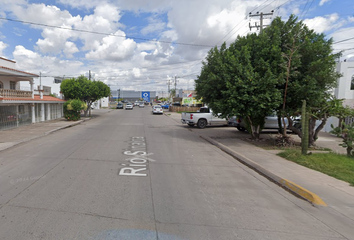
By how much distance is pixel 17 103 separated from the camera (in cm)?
1747

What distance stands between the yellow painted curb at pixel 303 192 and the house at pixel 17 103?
16.7 metres

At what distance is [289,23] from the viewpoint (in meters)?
10.9

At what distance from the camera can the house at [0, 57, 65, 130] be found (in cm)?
1627

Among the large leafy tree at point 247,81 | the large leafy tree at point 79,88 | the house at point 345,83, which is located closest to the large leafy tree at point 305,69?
the large leafy tree at point 247,81

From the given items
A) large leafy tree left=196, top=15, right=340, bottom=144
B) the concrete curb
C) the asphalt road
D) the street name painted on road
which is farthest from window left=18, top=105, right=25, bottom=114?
the concrete curb

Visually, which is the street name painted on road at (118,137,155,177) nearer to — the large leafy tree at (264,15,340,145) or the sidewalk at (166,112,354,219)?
the sidewalk at (166,112,354,219)

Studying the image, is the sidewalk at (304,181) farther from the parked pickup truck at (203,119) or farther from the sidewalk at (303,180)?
the parked pickup truck at (203,119)

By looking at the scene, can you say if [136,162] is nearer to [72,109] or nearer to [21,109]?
[21,109]

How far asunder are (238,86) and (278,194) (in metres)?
6.17

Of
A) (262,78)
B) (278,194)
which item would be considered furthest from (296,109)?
(278,194)

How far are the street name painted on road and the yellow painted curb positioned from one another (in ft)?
12.0

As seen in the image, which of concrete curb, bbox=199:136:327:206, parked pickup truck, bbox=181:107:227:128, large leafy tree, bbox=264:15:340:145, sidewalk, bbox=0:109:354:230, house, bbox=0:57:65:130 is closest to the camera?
sidewalk, bbox=0:109:354:230

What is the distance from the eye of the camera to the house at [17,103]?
16266 millimetres

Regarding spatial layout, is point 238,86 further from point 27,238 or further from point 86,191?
point 27,238
